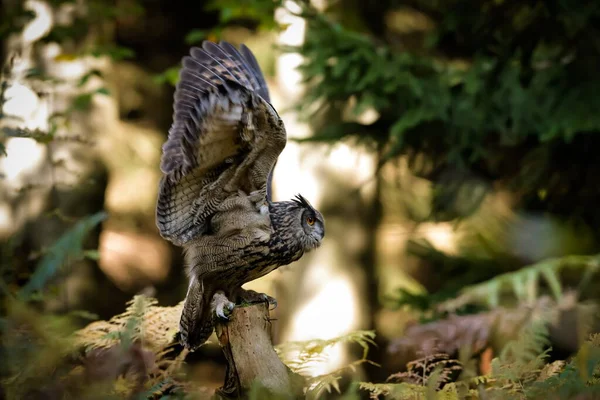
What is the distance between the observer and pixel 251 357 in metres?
2.57

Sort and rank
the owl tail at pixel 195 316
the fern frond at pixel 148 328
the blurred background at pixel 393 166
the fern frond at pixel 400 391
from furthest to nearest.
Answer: the blurred background at pixel 393 166 → the owl tail at pixel 195 316 → the fern frond at pixel 148 328 → the fern frond at pixel 400 391

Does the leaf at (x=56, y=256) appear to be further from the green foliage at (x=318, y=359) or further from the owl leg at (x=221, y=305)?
the green foliage at (x=318, y=359)

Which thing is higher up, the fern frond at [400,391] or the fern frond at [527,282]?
the fern frond at [527,282]

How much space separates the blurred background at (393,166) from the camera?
4.54 meters

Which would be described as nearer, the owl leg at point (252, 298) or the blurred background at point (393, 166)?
the owl leg at point (252, 298)

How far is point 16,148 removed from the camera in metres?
5.28

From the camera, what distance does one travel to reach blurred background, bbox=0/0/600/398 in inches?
179

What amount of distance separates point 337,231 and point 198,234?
3421mm

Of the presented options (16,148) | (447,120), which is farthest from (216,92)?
(16,148)

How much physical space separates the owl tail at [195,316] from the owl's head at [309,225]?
0.51 meters

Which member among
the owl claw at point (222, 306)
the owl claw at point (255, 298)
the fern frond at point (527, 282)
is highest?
the fern frond at point (527, 282)

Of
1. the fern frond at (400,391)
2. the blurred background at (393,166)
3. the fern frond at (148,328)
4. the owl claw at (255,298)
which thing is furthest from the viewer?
the blurred background at (393,166)

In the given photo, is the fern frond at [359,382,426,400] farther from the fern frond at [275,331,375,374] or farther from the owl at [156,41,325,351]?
the owl at [156,41,325,351]

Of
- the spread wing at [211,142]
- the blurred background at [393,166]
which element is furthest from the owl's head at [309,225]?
the blurred background at [393,166]
